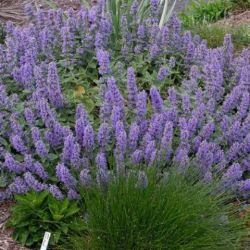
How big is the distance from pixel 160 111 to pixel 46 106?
30.2 inches

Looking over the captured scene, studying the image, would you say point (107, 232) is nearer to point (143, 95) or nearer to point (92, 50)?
point (143, 95)

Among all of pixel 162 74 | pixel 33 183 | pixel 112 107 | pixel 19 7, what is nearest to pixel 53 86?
pixel 112 107

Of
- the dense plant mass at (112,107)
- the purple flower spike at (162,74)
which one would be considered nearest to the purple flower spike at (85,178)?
the dense plant mass at (112,107)

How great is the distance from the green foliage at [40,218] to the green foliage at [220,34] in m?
2.84

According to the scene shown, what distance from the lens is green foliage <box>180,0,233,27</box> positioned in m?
6.88

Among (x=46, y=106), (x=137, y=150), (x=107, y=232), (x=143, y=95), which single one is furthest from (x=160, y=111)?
(x=107, y=232)

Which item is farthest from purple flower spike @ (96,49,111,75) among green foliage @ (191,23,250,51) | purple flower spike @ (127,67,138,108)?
green foliage @ (191,23,250,51)

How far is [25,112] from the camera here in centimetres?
340

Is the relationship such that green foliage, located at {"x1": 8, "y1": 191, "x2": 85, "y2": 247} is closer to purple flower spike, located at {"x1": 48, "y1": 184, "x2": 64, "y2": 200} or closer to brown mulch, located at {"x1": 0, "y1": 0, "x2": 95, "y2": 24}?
purple flower spike, located at {"x1": 48, "y1": 184, "x2": 64, "y2": 200}

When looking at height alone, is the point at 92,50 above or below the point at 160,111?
above

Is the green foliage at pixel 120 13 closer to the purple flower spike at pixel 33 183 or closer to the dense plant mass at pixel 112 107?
the dense plant mass at pixel 112 107

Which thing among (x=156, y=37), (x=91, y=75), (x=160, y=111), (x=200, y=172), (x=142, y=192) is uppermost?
(x=156, y=37)

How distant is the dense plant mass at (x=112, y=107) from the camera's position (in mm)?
3260

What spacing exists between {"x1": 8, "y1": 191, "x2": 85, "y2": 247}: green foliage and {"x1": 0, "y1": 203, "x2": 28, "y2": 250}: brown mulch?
45 millimetres
